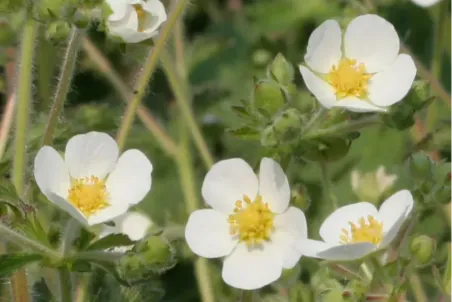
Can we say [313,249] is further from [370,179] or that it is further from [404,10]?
[404,10]

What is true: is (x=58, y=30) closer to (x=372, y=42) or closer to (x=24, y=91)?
(x=24, y=91)

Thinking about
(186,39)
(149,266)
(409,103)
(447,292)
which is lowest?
(447,292)

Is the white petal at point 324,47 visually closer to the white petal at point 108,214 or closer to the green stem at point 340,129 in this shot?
the green stem at point 340,129

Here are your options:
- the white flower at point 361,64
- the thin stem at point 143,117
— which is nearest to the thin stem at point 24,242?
the white flower at point 361,64

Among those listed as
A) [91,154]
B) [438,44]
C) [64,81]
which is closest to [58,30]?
[64,81]

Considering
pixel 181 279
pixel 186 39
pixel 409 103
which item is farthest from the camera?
pixel 186 39

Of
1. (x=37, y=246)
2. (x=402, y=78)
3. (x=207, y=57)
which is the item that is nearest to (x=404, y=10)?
(x=207, y=57)
